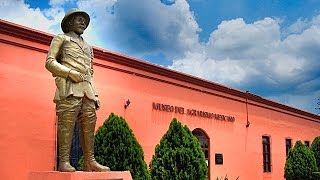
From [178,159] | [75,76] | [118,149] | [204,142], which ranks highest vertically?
[75,76]

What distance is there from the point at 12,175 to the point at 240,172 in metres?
10.4

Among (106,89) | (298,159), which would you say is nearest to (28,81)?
(106,89)

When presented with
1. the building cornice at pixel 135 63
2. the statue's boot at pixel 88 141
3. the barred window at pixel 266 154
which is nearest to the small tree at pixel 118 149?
the building cornice at pixel 135 63

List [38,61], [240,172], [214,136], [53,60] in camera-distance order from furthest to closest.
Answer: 1. [240,172]
2. [214,136]
3. [38,61]
4. [53,60]

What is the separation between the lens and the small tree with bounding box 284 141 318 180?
59.5 ft

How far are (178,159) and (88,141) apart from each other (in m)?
5.21

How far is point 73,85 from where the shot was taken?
6.00 metres

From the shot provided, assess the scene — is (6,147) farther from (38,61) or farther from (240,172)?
(240,172)

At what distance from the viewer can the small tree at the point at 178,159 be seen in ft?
36.2

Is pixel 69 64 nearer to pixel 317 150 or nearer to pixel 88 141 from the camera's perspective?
pixel 88 141

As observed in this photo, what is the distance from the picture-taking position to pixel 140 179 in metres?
10.2

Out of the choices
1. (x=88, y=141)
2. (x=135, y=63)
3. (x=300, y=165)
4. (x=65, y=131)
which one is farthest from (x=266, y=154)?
(x=65, y=131)

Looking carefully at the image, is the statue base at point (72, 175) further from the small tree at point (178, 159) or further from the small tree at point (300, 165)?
the small tree at point (300, 165)

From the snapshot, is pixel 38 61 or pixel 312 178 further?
pixel 312 178
